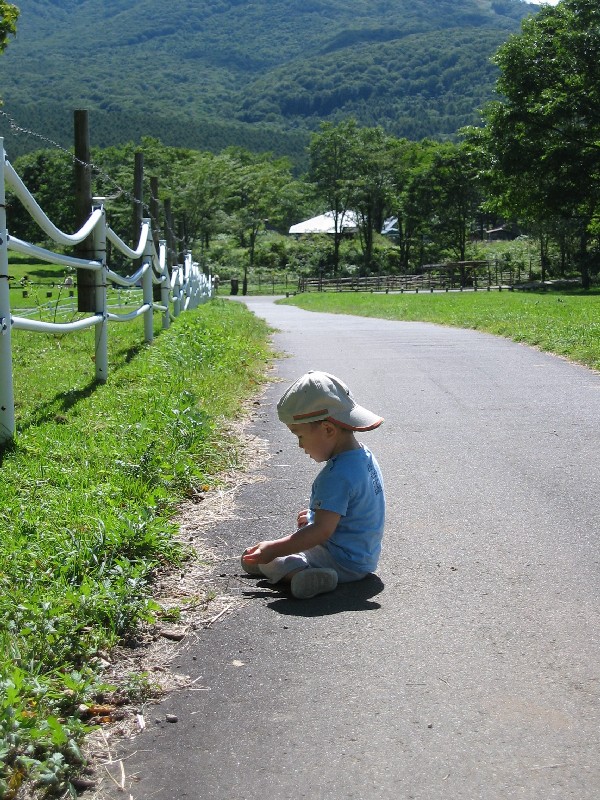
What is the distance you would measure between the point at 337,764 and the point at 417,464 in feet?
11.6

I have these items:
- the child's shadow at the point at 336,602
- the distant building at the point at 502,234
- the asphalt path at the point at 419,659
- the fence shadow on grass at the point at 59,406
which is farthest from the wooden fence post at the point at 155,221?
the distant building at the point at 502,234

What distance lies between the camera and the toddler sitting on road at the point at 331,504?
12.9ft

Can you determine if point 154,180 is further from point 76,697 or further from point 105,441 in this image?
point 76,697

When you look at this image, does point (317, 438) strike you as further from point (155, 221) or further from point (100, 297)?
point (155, 221)

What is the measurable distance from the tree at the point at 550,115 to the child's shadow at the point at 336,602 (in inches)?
1387

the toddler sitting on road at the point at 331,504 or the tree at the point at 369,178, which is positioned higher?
the tree at the point at 369,178

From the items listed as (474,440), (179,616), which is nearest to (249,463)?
(474,440)

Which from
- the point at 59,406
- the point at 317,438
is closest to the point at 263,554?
the point at 317,438

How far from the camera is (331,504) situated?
→ 3.98 m

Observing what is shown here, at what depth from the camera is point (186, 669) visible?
3.18 meters

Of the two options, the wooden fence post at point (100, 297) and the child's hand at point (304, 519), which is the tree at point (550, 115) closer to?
the wooden fence post at point (100, 297)

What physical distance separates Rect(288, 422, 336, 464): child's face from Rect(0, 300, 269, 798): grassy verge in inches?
27.7

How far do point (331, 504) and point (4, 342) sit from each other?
8.72ft

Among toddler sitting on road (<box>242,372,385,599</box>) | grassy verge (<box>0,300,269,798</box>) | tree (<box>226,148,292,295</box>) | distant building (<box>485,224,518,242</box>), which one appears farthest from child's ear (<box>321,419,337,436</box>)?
distant building (<box>485,224,518,242</box>)
